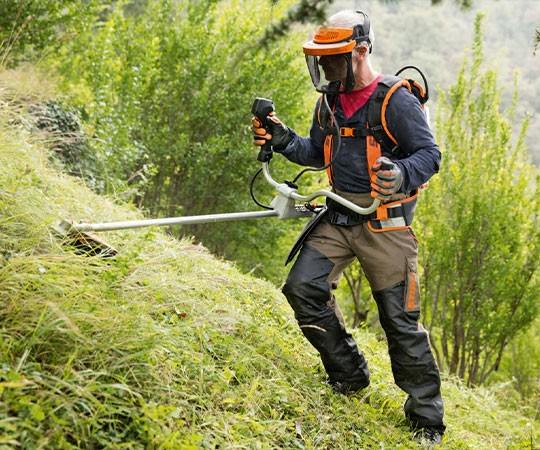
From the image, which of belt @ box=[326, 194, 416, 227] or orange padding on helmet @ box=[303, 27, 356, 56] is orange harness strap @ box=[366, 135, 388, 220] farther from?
orange padding on helmet @ box=[303, 27, 356, 56]

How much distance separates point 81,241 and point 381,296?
68.3 inches

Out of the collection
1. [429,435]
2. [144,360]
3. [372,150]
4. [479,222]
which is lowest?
[479,222]

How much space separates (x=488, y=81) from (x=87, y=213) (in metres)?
9.05

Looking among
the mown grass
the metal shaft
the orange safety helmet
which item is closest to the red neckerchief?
the orange safety helmet

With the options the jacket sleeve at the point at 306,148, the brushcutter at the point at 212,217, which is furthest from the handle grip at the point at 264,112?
the jacket sleeve at the point at 306,148

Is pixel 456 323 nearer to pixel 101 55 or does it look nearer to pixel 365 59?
pixel 101 55

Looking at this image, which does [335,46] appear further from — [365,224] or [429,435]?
[429,435]

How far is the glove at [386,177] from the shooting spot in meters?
3.52

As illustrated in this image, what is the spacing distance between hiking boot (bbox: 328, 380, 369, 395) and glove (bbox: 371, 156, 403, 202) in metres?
1.33

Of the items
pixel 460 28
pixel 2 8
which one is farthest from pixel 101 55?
pixel 460 28

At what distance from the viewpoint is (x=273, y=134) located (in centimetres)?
437

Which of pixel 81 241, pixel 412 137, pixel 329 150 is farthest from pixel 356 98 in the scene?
pixel 81 241

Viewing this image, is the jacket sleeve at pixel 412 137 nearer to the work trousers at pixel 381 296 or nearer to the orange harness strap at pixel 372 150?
the orange harness strap at pixel 372 150

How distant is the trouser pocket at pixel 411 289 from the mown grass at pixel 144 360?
72 cm
